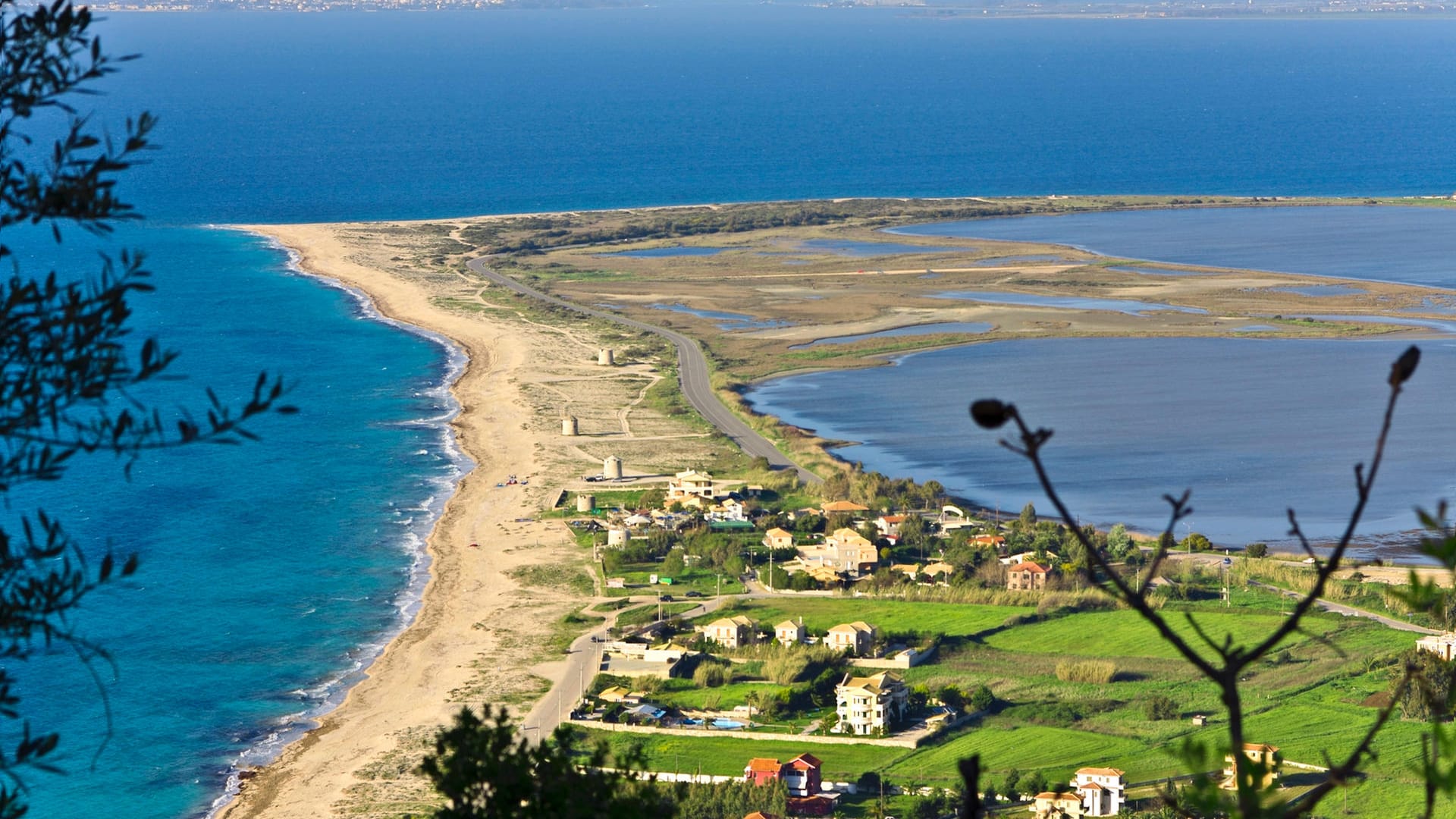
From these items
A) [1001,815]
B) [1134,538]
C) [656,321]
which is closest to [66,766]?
[1001,815]

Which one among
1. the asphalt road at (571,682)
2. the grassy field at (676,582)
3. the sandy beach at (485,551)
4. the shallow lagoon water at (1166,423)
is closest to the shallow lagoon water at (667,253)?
the sandy beach at (485,551)

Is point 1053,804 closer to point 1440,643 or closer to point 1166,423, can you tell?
point 1440,643

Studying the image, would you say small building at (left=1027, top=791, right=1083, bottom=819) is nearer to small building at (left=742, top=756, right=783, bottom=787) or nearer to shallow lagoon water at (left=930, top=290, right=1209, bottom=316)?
small building at (left=742, top=756, right=783, bottom=787)

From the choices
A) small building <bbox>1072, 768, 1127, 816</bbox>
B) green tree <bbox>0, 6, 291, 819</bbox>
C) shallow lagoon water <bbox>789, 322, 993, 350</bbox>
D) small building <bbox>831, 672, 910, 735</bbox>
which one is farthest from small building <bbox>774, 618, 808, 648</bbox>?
shallow lagoon water <bbox>789, 322, 993, 350</bbox>

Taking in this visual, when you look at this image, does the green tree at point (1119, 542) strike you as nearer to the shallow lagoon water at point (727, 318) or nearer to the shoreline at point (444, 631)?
the shoreline at point (444, 631)

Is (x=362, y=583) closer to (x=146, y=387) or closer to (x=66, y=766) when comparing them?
(x=66, y=766)

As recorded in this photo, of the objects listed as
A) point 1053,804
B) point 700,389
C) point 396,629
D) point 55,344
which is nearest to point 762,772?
point 1053,804

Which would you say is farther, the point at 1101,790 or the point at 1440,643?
the point at 1440,643
